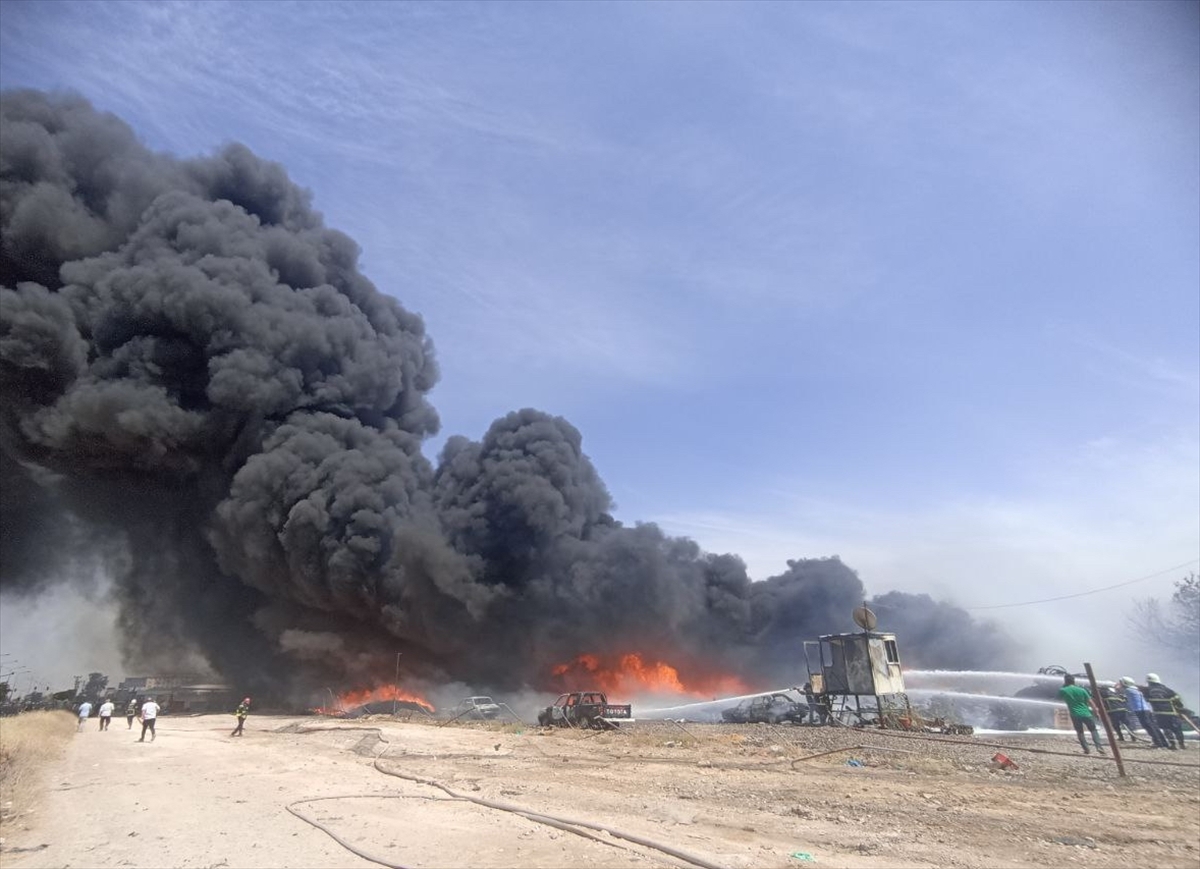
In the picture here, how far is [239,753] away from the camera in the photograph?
19.5 m

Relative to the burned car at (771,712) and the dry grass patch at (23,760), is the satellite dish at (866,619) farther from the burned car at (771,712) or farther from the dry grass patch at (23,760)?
the dry grass patch at (23,760)

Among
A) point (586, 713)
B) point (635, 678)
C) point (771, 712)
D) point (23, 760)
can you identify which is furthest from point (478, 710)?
point (23, 760)

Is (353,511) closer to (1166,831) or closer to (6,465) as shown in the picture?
(6,465)

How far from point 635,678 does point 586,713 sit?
23.8 m

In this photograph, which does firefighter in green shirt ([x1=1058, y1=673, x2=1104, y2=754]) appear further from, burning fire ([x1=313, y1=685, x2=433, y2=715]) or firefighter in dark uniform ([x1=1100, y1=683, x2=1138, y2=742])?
burning fire ([x1=313, y1=685, x2=433, y2=715])

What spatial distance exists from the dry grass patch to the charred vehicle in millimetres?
15989

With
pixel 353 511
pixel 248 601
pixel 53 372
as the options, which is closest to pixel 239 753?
pixel 353 511

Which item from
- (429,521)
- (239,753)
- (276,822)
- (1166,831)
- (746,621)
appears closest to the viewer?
(1166,831)

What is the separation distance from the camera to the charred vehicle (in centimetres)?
2547

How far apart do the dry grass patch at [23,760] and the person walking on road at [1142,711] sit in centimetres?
2086

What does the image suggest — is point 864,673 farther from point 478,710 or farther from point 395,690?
point 395,690

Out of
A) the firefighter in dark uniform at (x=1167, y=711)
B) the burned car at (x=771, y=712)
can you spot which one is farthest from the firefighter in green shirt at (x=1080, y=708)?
the burned car at (x=771, y=712)

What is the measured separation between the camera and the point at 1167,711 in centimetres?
1415

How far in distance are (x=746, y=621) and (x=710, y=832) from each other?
4721 cm
